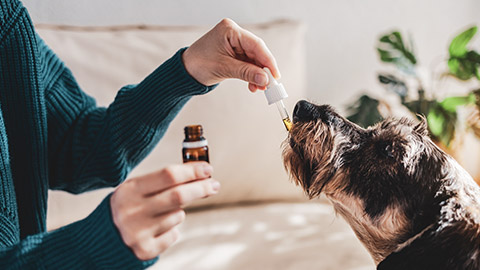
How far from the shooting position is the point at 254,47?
86cm

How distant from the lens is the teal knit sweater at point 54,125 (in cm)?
95

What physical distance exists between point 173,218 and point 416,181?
0.54 m

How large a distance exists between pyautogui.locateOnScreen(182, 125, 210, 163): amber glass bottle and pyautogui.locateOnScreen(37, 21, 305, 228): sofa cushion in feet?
3.06

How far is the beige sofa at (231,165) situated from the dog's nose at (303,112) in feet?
1.69

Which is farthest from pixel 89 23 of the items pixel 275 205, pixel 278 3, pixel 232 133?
pixel 275 205

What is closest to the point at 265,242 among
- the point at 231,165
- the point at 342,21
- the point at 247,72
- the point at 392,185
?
the point at 231,165

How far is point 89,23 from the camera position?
1.64 meters

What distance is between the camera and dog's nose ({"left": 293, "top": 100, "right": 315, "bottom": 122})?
0.96 m

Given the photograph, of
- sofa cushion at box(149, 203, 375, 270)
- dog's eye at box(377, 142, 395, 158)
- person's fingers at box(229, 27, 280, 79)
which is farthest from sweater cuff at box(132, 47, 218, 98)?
sofa cushion at box(149, 203, 375, 270)

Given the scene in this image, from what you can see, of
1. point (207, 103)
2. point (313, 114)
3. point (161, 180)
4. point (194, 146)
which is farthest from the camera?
point (207, 103)

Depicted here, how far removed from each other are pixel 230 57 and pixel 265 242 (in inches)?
29.3

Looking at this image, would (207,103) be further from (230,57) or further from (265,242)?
(230,57)

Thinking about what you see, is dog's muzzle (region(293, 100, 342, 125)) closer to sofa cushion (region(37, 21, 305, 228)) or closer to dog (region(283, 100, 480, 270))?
dog (region(283, 100, 480, 270))

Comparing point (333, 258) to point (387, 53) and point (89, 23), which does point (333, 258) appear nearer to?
point (387, 53)
